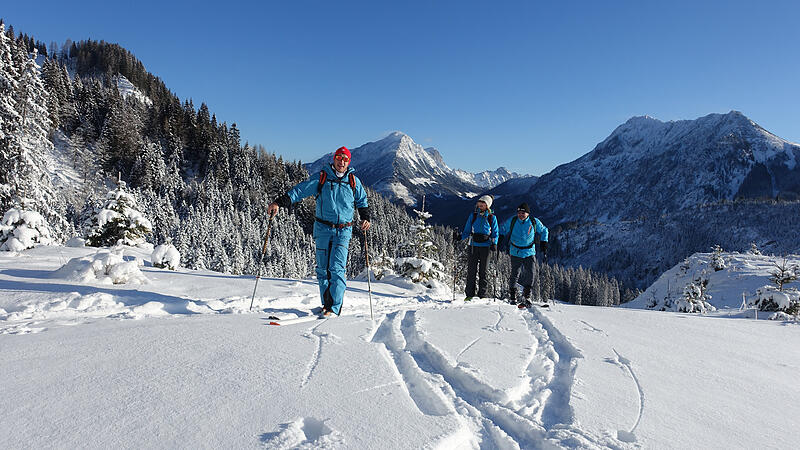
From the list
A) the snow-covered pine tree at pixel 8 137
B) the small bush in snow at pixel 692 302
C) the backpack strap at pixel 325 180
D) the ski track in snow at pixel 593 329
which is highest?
the snow-covered pine tree at pixel 8 137

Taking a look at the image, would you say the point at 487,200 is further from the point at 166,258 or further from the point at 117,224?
the point at 117,224

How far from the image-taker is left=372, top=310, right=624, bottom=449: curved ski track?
6.58 feet

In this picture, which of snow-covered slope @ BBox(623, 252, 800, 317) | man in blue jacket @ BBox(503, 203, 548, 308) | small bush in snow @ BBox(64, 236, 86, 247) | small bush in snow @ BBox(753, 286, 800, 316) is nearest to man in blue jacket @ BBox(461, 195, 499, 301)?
man in blue jacket @ BBox(503, 203, 548, 308)

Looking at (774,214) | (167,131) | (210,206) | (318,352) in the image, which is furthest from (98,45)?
(774,214)

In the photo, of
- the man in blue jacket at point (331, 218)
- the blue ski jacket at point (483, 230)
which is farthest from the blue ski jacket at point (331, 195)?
the blue ski jacket at point (483, 230)

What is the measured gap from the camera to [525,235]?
841cm

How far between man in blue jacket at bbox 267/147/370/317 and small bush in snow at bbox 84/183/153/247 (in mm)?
12415

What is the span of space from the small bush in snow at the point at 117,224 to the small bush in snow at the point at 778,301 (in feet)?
71.4

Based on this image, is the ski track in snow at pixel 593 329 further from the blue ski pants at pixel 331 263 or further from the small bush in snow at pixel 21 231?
the small bush in snow at pixel 21 231

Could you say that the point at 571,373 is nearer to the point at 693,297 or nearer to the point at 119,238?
the point at 119,238

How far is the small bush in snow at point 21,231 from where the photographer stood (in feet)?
28.4

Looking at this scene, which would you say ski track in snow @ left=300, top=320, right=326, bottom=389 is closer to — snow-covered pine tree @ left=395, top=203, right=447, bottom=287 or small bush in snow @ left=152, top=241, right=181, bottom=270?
small bush in snow @ left=152, top=241, right=181, bottom=270

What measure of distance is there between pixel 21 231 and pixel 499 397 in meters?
12.2

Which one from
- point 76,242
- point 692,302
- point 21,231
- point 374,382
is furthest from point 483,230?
point 692,302
